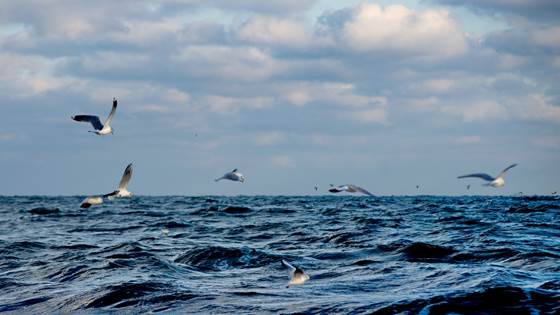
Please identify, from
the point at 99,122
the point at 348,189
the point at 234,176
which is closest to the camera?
the point at 348,189

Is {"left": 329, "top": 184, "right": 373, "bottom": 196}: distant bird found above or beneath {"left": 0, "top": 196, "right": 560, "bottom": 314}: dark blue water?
above

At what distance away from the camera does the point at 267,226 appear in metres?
27.2

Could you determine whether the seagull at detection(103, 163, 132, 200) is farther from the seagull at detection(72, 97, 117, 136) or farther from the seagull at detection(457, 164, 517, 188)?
the seagull at detection(457, 164, 517, 188)

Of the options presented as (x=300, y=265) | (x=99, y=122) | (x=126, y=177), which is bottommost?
(x=300, y=265)

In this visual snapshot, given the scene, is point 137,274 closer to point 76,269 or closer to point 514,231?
point 76,269

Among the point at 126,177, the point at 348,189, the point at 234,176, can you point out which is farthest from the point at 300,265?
the point at 234,176

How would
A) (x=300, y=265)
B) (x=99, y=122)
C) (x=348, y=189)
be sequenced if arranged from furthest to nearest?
(x=99, y=122)
(x=348, y=189)
(x=300, y=265)

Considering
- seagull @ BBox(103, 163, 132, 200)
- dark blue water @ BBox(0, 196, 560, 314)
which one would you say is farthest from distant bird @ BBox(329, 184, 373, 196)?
seagull @ BBox(103, 163, 132, 200)

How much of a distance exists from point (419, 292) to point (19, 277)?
7979 millimetres

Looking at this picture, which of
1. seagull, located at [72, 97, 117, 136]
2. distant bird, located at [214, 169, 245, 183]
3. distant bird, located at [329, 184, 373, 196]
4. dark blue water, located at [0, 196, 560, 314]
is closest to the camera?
dark blue water, located at [0, 196, 560, 314]

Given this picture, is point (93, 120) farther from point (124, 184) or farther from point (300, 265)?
point (300, 265)

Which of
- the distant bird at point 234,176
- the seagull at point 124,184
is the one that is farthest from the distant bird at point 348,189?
the distant bird at point 234,176

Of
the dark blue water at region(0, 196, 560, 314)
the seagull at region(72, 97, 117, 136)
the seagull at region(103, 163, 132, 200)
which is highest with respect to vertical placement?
the seagull at region(72, 97, 117, 136)

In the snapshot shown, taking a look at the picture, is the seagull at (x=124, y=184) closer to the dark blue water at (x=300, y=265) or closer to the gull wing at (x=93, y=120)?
the dark blue water at (x=300, y=265)
